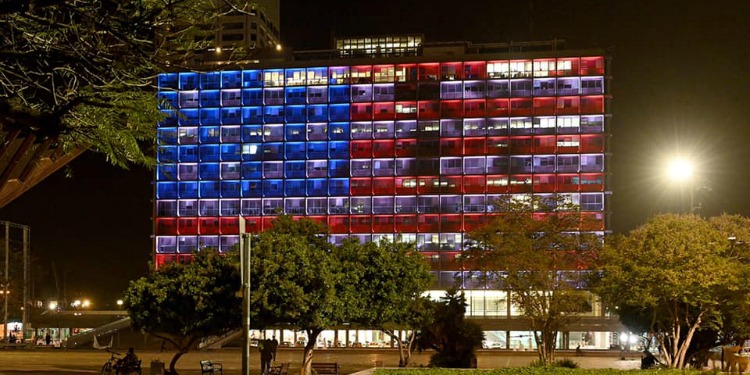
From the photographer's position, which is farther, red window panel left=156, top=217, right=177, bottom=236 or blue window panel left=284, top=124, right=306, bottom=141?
red window panel left=156, top=217, right=177, bottom=236

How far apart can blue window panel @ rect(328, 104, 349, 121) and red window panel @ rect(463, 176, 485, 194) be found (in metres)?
18.4

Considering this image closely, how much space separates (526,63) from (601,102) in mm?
11118

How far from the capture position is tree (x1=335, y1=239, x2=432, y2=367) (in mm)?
37000

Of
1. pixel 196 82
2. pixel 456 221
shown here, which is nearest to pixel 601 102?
pixel 456 221

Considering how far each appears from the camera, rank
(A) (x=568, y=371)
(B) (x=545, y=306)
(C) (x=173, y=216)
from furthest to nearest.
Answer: (C) (x=173, y=216) → (B) (x=545, y=306) → (A) (x=568, y=371)

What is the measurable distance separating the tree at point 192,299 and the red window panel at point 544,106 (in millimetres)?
84750

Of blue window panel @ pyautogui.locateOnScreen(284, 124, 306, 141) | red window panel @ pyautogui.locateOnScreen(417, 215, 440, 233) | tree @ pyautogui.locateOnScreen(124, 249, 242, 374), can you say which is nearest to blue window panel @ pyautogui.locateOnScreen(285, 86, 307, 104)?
blue window panel @ pyautogui.locateOnScreen(284, 124, 306, 141)

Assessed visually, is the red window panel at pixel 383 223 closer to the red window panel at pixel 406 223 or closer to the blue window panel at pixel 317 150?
the red window panel at pixel 406 223

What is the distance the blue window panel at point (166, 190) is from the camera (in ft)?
402

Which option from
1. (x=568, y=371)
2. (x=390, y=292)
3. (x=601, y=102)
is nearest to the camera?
(x=568, y=371)

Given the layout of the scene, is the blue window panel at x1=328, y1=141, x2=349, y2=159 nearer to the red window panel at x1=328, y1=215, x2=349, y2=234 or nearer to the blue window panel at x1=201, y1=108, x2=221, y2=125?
the red window panel at x1=328, y1=215, x2=349, y2=234

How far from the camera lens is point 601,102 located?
11369cm

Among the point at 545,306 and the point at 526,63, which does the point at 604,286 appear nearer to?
the point at 545,306

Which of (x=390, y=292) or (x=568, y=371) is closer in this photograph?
(x=568, y=371)
